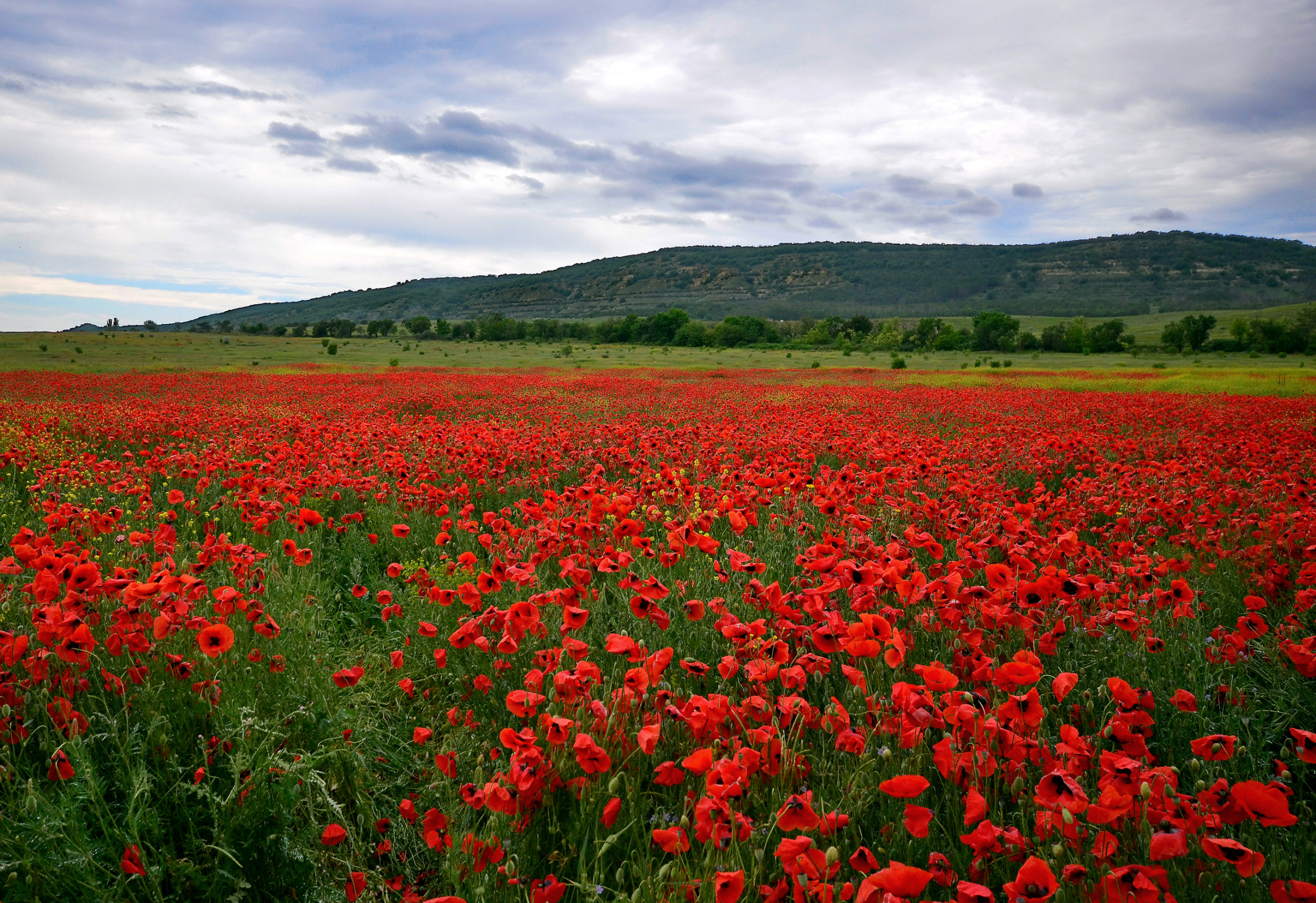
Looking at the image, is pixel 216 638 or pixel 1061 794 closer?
pixel 1061 794

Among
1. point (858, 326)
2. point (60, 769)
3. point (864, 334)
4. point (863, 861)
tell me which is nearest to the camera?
point (863, 861)

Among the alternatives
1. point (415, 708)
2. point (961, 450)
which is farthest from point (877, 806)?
point (961, 450)

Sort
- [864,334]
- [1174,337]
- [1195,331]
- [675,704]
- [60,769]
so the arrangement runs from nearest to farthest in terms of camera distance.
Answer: [60,769]
[675,704]
[1174,337]
[1195,331]
[864,334]

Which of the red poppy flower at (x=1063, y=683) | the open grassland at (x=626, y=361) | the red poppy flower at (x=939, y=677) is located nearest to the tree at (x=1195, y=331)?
the open grassland at (x=626, y=361)

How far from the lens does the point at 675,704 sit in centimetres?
229

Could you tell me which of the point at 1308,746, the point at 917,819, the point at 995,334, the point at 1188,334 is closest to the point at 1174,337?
the point at 1188,334

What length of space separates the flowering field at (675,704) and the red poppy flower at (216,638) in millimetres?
27

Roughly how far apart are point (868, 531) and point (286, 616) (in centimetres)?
356

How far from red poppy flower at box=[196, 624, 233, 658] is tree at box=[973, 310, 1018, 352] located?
8207 cm

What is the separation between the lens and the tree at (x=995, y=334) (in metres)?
77.1

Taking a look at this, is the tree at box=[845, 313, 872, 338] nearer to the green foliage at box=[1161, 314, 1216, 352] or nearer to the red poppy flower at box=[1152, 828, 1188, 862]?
the green foliage at box=[1161, 314, 1216, 352]

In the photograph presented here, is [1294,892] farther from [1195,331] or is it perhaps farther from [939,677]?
[1195,331]

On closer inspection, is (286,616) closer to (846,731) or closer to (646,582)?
(646,582)

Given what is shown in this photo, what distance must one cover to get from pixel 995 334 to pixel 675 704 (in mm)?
88869
